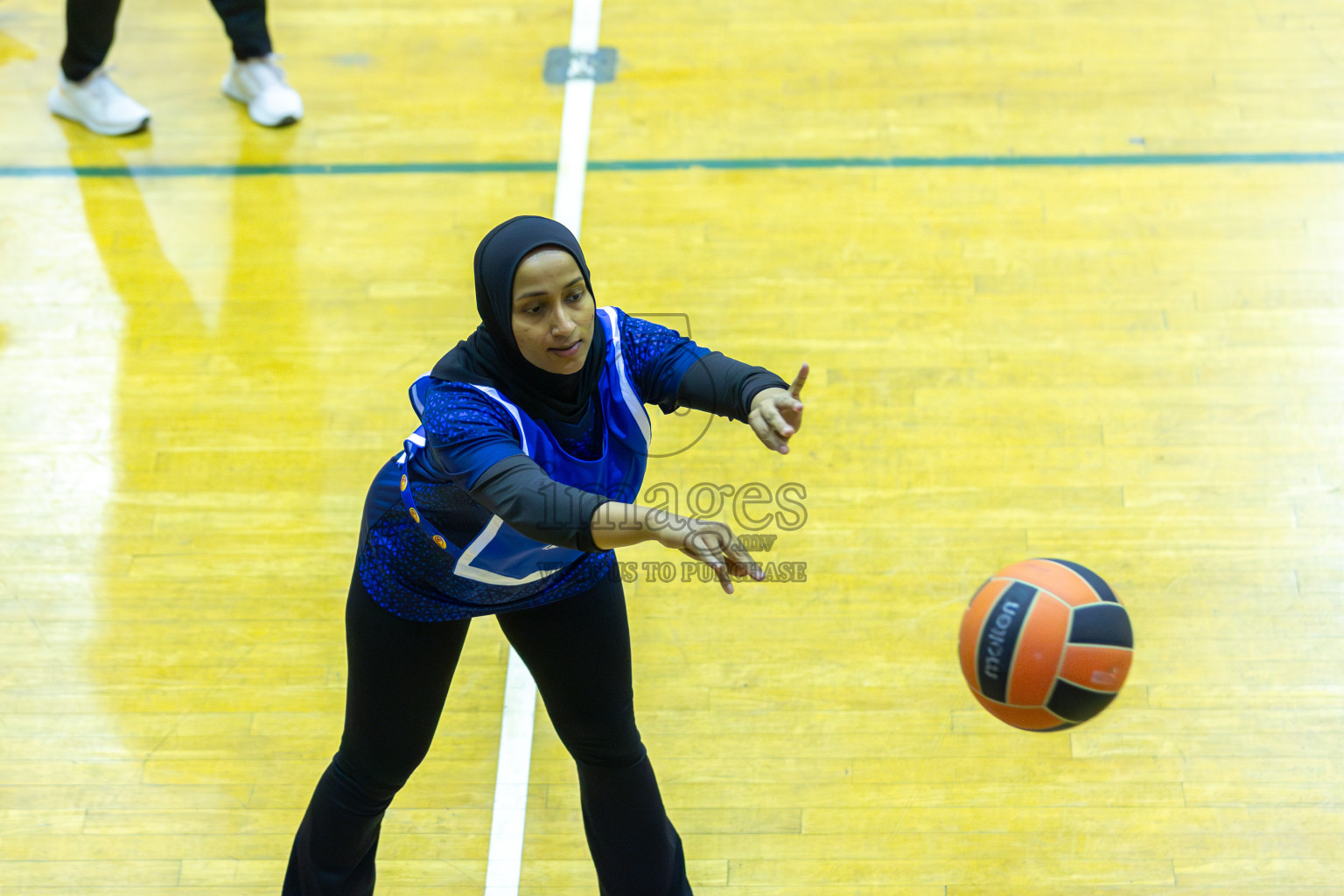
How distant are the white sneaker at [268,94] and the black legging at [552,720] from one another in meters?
3.19

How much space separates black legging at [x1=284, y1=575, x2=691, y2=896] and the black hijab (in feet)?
1.61

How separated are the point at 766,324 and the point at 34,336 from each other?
2.69 meters

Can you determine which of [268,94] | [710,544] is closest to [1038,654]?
[710,544]

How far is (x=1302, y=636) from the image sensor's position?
351cm

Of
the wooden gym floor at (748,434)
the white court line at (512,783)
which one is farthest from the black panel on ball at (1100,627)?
the white court line at (512,783)

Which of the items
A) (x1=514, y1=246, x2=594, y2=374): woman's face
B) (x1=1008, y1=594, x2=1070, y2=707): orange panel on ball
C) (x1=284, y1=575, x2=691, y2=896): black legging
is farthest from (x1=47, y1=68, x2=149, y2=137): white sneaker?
(x1=1008, y1=594, x2=1070, y2=707): orange panel on ball

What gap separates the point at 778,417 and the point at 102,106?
4.15 metres

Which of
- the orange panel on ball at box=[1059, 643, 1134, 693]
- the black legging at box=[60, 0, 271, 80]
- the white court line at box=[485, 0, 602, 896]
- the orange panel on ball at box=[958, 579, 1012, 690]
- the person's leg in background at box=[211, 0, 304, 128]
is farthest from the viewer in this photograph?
the person's leg in background at box=[211, 0, 304, 128]

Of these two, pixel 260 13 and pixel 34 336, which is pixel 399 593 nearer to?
pixel 34 336

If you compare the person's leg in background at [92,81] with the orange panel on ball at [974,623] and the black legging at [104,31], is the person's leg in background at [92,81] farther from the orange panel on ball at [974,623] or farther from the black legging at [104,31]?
the orange panel on ball at [974,623]

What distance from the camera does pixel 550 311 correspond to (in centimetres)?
228

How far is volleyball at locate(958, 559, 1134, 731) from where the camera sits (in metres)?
2.59

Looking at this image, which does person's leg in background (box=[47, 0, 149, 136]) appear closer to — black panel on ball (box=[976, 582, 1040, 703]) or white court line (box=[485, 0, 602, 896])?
white court line (box=[485, 0, 602, 896])

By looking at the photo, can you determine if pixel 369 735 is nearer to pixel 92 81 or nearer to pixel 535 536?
pixel 535 536
